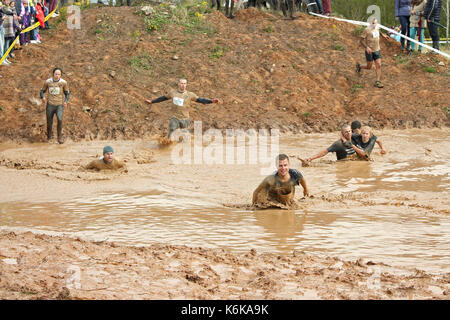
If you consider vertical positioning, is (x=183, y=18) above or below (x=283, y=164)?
above

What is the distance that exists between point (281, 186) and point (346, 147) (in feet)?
13.5

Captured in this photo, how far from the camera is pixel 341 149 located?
1279 cm

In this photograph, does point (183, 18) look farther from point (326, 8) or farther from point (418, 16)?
point (418, 16)

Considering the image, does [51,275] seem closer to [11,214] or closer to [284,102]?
[11,214]

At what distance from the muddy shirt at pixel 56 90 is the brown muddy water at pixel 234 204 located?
115cm

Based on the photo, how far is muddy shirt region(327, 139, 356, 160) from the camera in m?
12.7

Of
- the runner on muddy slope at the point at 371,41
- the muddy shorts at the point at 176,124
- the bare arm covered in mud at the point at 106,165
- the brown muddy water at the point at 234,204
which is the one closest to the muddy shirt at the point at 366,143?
the brown muddy water at the point at 234,204

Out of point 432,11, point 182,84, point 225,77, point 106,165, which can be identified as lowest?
point 106,165

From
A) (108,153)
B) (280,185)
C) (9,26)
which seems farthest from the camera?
(9,26)

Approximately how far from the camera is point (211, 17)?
22031 mm

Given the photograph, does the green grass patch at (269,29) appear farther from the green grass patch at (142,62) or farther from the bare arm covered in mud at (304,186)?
the bare arm covered in mud at (304,186)

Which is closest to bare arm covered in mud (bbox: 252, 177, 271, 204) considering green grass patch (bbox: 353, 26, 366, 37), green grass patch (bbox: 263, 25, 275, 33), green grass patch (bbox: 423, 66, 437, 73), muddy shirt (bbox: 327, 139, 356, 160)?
muddy shirt (bbox: 327, 139, 356, 160)

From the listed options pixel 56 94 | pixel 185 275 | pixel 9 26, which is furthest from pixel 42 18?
pixel 185 275
